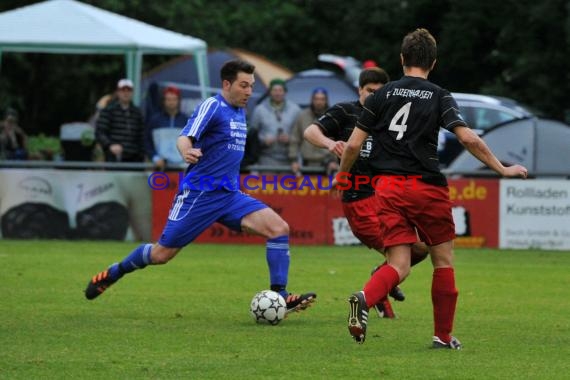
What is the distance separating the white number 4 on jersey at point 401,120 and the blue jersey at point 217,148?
82.9 inches

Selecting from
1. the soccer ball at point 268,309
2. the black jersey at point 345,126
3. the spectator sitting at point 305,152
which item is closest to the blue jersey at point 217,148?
the black jersey at point 345,126

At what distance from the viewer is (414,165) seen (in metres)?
8.58

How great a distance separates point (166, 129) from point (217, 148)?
8.52 metres

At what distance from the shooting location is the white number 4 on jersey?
27.9ft

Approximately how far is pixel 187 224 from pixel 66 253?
6.34 meters

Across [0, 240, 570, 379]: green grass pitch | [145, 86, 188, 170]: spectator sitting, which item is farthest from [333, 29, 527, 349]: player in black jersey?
[145, 86, 188, 170]: spectator sitting

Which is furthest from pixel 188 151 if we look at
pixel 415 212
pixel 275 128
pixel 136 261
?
pixel 275 128

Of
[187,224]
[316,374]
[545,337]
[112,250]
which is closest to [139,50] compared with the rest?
[112,250]

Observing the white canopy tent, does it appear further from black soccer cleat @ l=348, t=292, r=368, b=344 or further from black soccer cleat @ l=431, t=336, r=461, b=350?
black soccer cleat @ l=348, t=292, r=368, b=344

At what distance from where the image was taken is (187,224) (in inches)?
407

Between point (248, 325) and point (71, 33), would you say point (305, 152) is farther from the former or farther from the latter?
point (248, 325)

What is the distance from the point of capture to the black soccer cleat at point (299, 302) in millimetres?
10266

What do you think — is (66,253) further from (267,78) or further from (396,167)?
(267,78)

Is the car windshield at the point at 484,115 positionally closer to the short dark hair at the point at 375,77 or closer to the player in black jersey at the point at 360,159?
the player in black jersey at the point at 360,159
